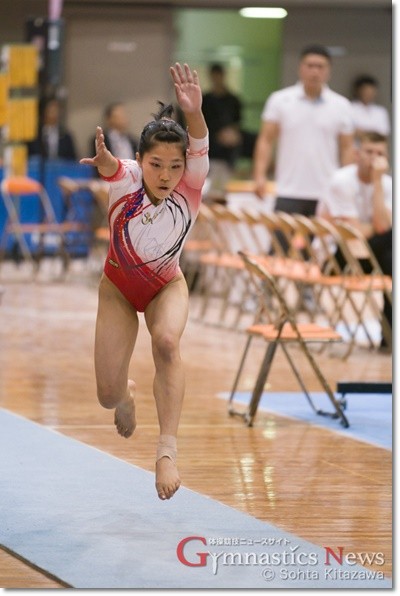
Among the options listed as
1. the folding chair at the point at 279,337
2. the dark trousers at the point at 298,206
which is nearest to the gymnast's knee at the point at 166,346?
the folding chair at the point at 279,337

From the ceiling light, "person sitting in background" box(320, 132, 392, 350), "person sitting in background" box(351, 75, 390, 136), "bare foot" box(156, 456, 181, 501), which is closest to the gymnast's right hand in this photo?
"bare foot" box(156, 456, 181, 501)

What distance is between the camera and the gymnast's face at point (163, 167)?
529 cm

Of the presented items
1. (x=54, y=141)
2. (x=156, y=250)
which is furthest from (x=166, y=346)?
(x=54, y=141)

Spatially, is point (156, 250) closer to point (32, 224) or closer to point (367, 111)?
point (32, 224)

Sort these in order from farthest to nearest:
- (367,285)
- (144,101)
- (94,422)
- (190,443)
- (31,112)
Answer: (144,101)
(31,112)
(367,285)
(94,422)
(190,443)

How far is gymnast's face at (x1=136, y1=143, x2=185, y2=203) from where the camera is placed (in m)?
5.29

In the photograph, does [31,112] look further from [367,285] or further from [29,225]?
[367,285]

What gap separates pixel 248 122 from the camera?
20781 millimetres

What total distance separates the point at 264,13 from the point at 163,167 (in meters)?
15.5

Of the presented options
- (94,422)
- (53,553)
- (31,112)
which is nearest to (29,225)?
(31,112)

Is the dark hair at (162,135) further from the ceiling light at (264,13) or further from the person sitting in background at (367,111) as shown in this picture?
the ceiling light at (264,13)

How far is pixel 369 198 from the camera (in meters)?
10.3

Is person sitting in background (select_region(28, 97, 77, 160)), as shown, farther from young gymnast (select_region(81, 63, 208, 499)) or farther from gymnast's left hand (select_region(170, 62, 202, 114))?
gymnast's left hand (select_region(170, 62, 202, 114))

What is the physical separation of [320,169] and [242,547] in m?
7.16
